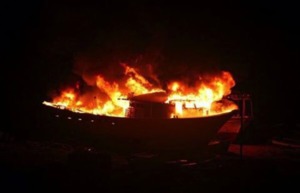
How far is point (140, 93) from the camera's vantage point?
20719 millimetres

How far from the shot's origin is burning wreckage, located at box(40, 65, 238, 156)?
17312mm

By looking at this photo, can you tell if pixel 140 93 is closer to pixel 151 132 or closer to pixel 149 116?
pixel 149 116

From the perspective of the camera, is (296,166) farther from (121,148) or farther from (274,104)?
(274,104)

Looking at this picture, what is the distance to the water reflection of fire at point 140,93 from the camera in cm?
1923

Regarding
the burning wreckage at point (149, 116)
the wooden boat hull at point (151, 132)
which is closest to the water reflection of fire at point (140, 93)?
the burning wreckage at point (149, 116)

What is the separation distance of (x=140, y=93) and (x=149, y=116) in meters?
3.05

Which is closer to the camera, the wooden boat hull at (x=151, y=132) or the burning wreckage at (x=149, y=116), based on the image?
the wooden boat hull at (x=151, y=132)

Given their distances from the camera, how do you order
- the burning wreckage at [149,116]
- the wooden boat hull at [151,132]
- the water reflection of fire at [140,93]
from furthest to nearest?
the water reflection of fire at [140,93]
the burning wreckage at [149,116]
the wooden boat hull at [151,132]

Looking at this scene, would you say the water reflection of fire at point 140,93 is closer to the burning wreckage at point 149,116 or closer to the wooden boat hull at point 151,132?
the burning wreckage at point 149,116

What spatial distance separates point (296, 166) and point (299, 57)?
17589mm

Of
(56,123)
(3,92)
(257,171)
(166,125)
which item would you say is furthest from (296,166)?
(3,92)

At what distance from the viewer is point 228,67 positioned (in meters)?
28.3

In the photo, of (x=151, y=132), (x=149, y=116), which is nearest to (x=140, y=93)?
(x=149, y=116)

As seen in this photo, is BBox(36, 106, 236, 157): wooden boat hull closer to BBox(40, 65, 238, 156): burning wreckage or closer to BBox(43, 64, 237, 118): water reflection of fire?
BBox(40, 65, 238, 156): burning wreckage
